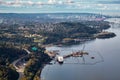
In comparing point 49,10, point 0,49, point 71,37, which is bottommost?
point 49,10

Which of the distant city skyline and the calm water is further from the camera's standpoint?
the distant city skyline

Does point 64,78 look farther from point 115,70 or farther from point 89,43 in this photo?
point 89,43

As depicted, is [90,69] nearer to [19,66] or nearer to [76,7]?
[19,66]

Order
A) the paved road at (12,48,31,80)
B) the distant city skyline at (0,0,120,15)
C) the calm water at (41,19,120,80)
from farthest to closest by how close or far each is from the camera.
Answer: the distant city skyline at (0,0,120,15) → the paved road at (12,48,31,80) → the calm water at (41,19,120,80)

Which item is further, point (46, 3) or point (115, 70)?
point (46, 3)

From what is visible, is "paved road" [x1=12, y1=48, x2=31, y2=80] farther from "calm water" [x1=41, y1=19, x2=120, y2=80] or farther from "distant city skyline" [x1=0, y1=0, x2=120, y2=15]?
"distant city skyline" [x1=0, y1=0, x2=120, y2=15]

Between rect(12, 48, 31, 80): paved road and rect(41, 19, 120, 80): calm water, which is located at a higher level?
rect(12, 48, 31, 80): paved road

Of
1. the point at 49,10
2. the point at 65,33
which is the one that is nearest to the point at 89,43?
the point at 65,33

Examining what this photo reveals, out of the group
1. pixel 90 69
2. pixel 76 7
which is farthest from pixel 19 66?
pixel 76 7

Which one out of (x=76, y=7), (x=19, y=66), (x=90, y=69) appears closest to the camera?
(x=90, y=69)

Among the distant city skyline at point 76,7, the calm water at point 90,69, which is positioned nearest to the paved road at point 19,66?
the calm water at point 90,69

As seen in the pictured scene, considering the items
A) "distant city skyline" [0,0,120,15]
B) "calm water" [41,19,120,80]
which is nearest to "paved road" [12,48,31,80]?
"calm water" [41,19,120,80]
